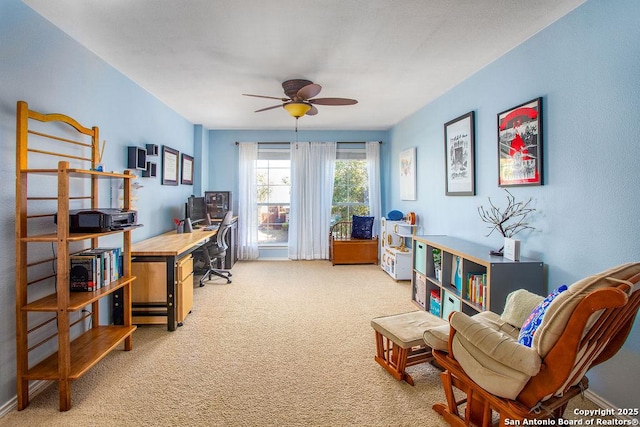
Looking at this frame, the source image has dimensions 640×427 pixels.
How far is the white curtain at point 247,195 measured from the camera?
20.1 feet

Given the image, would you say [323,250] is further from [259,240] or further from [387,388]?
[387,388]

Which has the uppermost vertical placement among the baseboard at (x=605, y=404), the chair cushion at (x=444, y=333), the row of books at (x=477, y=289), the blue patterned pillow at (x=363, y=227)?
the blue patterned pillow at (x=363, y=227)

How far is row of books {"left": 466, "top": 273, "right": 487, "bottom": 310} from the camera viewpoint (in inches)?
101

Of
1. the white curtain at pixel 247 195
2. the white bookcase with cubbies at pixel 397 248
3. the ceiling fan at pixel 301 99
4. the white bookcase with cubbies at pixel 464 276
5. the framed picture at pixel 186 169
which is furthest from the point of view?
the white curtain at pixel 247 195

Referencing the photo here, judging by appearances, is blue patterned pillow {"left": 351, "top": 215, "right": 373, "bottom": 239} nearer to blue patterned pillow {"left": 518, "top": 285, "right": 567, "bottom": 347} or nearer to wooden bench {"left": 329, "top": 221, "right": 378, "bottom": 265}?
wooden bench {"left": 329, "top": 221, "right": 378, "bottom": 265}

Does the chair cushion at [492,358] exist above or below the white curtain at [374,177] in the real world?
below

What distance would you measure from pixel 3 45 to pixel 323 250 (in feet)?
16.4

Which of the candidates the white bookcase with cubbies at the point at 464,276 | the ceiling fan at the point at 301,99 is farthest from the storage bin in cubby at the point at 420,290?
the ceiling fan at the point at 301,99

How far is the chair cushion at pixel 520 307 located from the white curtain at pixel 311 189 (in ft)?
13.9

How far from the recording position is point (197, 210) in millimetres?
5129

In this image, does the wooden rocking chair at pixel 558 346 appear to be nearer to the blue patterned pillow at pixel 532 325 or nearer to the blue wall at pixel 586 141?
the blue patterned pillow at pixel 532 325

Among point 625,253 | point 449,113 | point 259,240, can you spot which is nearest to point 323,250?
point 259,240

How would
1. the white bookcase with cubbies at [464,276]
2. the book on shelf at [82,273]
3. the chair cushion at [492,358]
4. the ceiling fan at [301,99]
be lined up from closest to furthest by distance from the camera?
the chair cushion at [492,358] < the book on shelf at [82,273] < the white bookcase with cubbies at [464,276] < the ceiling fan at [301,99]

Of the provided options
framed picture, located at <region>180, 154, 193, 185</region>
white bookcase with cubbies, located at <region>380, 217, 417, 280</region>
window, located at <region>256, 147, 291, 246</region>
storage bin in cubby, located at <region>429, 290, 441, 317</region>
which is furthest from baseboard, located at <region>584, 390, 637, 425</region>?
framed picture, located at <region>180, 154, 193, 185</region>
